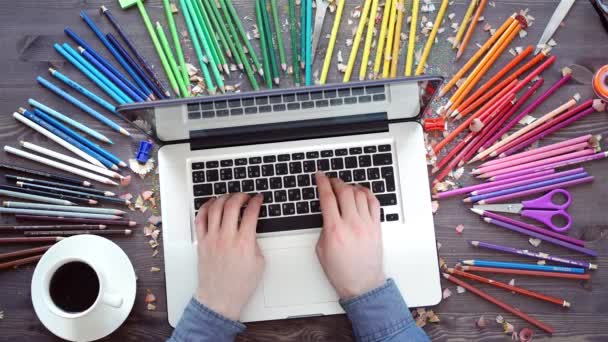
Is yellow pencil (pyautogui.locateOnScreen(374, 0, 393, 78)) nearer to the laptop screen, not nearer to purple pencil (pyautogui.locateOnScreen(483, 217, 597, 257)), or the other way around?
the laptop screen

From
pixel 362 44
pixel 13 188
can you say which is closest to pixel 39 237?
pixel 13 188

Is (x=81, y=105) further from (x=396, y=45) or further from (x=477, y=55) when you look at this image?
(x=477, y=55)

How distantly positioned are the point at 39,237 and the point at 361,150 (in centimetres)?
62

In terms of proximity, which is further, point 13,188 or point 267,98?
point 13,188

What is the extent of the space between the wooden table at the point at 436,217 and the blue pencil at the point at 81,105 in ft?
0.05

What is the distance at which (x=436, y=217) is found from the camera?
0.91 metres

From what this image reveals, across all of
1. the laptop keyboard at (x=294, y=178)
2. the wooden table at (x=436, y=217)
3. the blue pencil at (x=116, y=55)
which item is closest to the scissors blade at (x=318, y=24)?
the wooden table at (x=436, y=217)

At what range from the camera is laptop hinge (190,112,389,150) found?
0.86 meters

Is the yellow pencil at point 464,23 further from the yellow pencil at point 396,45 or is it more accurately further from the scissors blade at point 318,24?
the scissors blade at point 318,24

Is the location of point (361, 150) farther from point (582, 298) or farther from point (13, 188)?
point (13, 188)

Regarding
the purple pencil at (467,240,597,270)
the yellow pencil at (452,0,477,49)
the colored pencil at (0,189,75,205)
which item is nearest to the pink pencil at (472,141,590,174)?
the purple pencil at (467,240,597,270)

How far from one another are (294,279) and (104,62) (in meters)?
0.55

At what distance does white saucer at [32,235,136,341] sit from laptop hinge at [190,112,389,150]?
0.75 feet

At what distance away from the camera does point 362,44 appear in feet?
3.13
